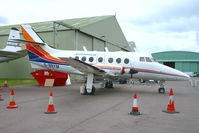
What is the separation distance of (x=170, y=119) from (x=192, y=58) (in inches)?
2621

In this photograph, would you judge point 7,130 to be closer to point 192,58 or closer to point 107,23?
point 107,23

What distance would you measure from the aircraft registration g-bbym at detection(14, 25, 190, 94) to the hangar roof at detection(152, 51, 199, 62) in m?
57.1

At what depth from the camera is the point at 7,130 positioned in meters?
4.88

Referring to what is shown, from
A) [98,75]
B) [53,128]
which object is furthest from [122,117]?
[98,75]

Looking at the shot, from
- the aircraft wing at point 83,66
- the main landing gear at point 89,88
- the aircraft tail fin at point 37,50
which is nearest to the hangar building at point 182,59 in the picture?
the aircraft tail fin at point 37,50

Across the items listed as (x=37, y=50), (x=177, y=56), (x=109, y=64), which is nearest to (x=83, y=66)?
(x=109, y=64)

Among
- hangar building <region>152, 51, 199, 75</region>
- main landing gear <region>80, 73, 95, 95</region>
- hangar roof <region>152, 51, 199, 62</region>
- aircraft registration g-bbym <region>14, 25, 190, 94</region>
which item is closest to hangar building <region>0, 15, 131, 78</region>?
aircraft registration g-bbym <region>14, 25, 190, 94</region>

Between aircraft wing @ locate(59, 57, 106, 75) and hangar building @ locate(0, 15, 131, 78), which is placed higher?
hangar building @ locate(0, 15, 131, 78)

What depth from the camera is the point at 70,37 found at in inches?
985

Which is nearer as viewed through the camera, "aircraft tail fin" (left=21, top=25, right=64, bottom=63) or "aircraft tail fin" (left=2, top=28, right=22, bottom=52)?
"aircraft tail fin" (left=21, top=25, right=64, bottom=63)

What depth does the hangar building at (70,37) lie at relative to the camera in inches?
982

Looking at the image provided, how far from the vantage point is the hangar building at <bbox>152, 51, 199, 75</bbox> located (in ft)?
210

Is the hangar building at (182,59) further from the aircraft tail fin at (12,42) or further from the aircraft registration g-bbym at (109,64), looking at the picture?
the aircraft registration g-bbym at (109,64)

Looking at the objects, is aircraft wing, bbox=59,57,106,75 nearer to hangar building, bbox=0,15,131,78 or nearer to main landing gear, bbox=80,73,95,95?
main landing gear, bbox=80,73,95,95
